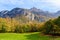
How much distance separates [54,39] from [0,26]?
2931cm

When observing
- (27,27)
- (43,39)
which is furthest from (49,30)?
(27,27)

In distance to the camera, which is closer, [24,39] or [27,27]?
[24,39]

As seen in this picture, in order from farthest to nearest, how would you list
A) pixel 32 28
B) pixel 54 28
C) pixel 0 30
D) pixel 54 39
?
pixel 32 28, pixel 0 30, pixel 54 28, pixel 54 39

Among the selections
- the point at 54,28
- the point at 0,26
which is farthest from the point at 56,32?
the point at 0,26

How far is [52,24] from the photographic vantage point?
39.4 meters

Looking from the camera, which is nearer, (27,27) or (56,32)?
(56,32)

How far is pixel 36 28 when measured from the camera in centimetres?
6250

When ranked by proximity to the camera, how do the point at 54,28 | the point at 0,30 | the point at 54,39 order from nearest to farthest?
the point at 54,39 → the point at 54,28 → the point at 0,30

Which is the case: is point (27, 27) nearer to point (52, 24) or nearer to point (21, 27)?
point (21, 27)

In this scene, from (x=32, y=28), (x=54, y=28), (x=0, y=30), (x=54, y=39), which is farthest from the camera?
(x=32, y=28)

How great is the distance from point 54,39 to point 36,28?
1150 inches

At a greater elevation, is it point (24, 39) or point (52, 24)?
point (52, 24)

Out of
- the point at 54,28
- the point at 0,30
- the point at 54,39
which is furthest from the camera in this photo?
the point at 0,30

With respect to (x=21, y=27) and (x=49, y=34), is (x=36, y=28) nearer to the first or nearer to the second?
(x=21, y=27)
